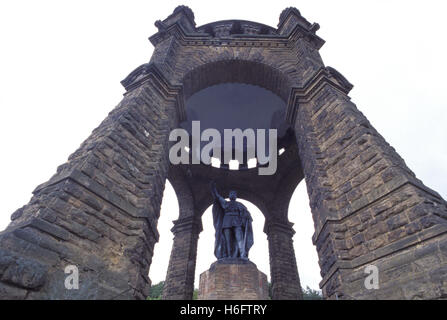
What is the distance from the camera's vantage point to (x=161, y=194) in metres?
5.52

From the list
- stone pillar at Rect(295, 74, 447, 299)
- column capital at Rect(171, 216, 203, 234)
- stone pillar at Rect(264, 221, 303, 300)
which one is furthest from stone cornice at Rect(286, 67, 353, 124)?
column capital at Rect(171, 216, 203, 234)

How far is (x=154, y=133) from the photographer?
6055 mm

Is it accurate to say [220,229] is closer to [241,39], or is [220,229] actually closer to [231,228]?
[231,228]

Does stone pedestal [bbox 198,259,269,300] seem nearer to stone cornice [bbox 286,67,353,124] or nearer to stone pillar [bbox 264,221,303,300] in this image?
stone cornice [bbox 286,67,353,124]

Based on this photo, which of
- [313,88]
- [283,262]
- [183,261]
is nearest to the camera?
[313,88]

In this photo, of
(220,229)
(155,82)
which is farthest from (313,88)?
(220,229)

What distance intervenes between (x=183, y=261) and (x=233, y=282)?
7.32 m

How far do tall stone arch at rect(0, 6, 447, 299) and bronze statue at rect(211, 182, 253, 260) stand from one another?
2122 millimetres

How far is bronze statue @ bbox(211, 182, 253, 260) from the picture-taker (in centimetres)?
661

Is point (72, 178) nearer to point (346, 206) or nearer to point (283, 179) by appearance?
point (346, 206)

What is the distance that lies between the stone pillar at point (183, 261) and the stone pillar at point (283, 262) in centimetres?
334

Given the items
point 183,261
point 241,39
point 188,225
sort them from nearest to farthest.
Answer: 1. point 241,39
2. point 183,261
3. point 188,225

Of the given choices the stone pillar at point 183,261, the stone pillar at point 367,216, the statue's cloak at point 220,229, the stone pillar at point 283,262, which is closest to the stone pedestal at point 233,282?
the stone pillar at point 367,216

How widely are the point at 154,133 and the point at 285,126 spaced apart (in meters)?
9.97
